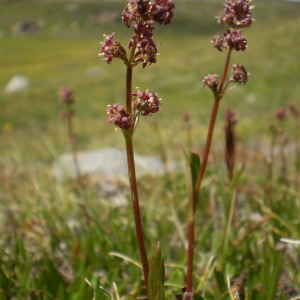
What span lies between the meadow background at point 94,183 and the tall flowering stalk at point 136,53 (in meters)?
0.20

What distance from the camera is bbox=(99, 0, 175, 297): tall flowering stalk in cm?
134

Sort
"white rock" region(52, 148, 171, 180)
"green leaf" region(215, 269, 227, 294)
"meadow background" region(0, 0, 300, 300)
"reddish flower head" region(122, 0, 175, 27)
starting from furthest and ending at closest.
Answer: "white rock" region(52, 148, 171, 180)
"meadow background" region(0, 0, 300, 300)
"green leaf" region(215, 269, 227, 294)
"reddish flower head" region(122, 0, 175, 27)

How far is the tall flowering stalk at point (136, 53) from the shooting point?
1344mm

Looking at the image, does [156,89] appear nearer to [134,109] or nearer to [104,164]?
[104,164]

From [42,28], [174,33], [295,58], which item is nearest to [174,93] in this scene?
[295,58]

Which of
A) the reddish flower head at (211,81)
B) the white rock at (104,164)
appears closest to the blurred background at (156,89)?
the reddish flower head at (211,81)

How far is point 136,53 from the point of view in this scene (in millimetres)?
1414

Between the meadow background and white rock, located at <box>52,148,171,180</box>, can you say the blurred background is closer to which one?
the meadow background

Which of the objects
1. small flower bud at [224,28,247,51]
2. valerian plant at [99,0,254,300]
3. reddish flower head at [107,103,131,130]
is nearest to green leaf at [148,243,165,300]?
valerian plant at [99,0,254,300]

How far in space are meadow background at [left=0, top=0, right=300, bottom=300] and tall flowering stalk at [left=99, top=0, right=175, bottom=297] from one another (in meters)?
0.20

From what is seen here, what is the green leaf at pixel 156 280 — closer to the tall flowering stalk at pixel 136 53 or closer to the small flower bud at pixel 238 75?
the tall flowering stalk at pixel 136 53

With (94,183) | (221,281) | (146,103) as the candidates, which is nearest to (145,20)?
(146,103)

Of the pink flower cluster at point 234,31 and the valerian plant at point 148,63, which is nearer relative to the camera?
the valerian plant at point 148,63

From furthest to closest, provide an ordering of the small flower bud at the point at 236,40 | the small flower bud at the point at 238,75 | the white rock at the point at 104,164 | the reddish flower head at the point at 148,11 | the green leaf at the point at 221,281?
the white rock at the point at 104,164, the green leaf at the point at 221,281, the small flower bud at the point at 238,75, the small flower bud at the point at 236,40, the reddish flower head at the point at 148,11
